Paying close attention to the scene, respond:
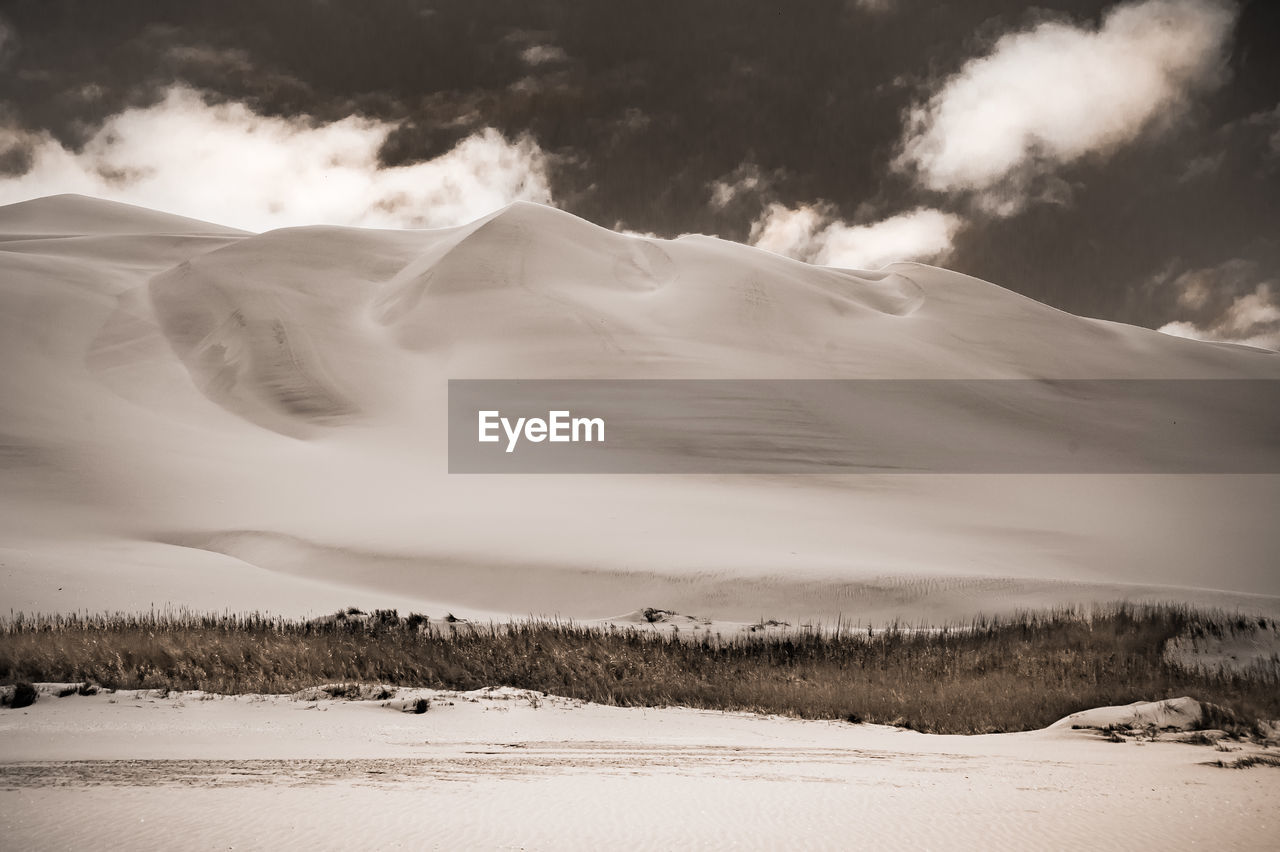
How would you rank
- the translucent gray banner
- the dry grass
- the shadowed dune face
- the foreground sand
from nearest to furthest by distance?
the foreground sand → the dry grass → the shadowed dune face → the translucent gray banner

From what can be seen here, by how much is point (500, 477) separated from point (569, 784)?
101ft

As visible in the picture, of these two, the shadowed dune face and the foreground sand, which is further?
the shadowed dune face

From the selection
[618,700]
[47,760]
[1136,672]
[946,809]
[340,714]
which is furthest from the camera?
[1136,672]

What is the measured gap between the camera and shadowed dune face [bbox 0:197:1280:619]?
949 inches

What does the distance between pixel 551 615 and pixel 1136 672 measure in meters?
12.9

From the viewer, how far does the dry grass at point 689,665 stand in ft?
32.9

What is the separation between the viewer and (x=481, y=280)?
53969 mm

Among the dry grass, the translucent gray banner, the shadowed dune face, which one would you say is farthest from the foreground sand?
the translucent gray banner

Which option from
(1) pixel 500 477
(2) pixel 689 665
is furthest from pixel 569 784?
(1) pixel 500 477

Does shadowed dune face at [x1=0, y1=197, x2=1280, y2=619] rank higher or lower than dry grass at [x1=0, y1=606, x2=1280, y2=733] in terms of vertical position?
higher

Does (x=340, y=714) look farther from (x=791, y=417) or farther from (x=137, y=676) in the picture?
(x=791, y=417)

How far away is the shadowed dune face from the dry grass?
5665mm

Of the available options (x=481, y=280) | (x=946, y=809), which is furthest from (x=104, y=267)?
(x=946, y=809)

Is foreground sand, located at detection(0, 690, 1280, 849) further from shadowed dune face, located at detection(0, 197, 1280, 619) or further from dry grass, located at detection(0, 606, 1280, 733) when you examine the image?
shadowed dune face, located at detection(0, 197, 1280, 619)
